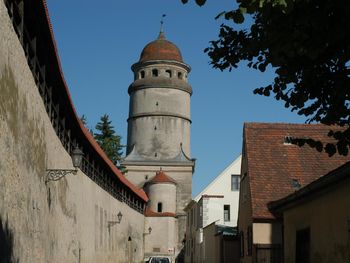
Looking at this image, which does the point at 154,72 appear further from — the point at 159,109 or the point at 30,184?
the point at 30,184

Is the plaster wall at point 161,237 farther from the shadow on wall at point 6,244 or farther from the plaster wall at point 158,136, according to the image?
the shadow on wall at point 6,244

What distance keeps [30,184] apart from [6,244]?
2.34 meters

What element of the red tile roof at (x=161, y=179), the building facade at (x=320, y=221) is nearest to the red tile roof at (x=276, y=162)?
the building facade at (x=320, y=221)

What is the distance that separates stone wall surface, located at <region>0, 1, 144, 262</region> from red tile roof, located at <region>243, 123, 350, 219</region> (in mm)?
6447

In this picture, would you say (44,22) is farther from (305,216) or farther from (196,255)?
(196,255)

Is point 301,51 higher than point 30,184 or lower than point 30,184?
higher

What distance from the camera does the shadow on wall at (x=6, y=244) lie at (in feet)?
31.0

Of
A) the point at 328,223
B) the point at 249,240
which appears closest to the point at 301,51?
the point at 328,223

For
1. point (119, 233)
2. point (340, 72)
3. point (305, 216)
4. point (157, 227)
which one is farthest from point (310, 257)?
point (157, 227)

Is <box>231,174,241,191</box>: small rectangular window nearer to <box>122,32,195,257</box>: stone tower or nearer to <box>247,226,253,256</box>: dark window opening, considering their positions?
<box>247,226,253,256</box>: dark window opening

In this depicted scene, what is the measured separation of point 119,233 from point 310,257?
18154mm

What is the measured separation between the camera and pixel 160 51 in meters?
67.6

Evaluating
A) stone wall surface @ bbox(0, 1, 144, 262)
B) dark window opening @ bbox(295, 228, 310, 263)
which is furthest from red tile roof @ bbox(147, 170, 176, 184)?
dark window opening @ bbox(295, 228, 310, 263)

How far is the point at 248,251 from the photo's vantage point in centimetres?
2344
